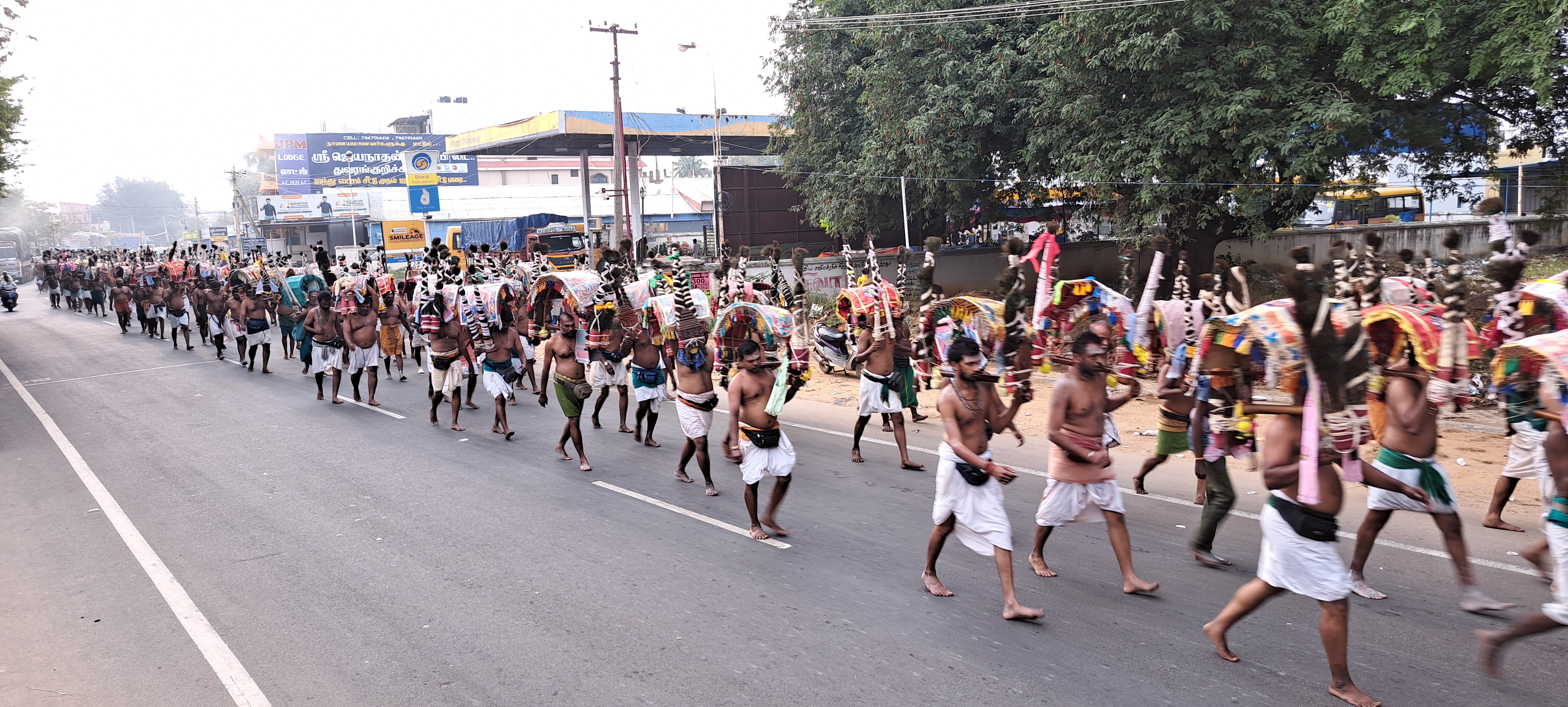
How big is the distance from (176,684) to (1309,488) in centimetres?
596

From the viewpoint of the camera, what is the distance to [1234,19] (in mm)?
16359

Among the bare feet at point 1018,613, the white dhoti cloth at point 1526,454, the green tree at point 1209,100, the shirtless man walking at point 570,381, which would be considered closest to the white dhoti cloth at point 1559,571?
the white dhoti cloth at point 1526,454

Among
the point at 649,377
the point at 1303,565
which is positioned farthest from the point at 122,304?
the point at 1303,565

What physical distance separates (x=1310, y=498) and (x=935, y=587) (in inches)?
94.4

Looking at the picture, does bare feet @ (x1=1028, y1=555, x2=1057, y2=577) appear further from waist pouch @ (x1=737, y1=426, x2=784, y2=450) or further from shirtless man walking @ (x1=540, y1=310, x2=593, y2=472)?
shirtless man walking @ (x1=540, y1=310, x2=593, y2=472)

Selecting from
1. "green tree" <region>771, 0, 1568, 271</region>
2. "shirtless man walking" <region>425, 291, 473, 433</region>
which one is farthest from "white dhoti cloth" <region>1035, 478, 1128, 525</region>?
"green tree" <region>771, 0, 1568, 271</region>

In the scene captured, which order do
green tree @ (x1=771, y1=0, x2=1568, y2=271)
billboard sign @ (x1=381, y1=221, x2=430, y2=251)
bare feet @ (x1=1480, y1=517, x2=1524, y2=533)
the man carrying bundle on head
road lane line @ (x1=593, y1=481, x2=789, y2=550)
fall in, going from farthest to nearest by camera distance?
billboard sign @ (x1=381, y1=221, x2=430, y2=251), green tree @ (x1=771, y1=0, x2=1568, y2=271), road lane line @ (x1=593, y1=481, x2=789, y2=550), bare feet @ (x1=1480, y1=517, x2=1524, y2=533), the man carrying bundle on head

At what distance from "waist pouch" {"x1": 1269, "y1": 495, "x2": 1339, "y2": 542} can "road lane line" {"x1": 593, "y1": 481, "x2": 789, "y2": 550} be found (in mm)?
3693

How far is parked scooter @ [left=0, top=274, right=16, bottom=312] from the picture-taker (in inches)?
1545

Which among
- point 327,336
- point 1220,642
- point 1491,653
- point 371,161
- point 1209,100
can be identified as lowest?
point 1220,642

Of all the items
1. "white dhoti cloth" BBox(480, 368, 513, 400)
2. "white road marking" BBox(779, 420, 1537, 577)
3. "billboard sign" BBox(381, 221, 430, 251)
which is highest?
"billboard sign" BBox(381, 221, 430, 251)

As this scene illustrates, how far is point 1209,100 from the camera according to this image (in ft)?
54.2

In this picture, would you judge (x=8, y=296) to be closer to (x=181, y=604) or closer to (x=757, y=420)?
(x=181, y=604)

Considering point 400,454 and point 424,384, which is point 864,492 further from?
point 424,384
